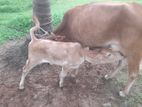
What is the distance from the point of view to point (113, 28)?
4094 millimetres

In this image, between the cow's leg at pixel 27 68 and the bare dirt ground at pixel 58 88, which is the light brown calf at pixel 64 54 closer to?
the cow's leg at pixel 27 68

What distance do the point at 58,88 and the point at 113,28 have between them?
1.01 metres

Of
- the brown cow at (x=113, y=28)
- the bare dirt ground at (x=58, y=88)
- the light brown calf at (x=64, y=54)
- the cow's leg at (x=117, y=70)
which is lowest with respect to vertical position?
the bare dirt ground at (x=58, y=88)

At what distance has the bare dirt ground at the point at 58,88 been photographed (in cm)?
426

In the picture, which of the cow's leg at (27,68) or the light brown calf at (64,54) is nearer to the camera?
the light brown calf at (64,54)

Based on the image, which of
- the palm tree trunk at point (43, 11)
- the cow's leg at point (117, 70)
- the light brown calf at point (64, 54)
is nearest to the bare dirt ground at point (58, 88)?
the cow's leg at point (117, 70)

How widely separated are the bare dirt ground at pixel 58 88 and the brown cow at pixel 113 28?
204 mm

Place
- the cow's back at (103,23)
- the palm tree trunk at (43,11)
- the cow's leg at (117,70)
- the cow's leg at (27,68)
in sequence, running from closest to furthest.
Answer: the cow's back at (103,23) < the cow's leg at (27,68) < the cow's leg at (117,70) < the palm tree trunk at (43,11)

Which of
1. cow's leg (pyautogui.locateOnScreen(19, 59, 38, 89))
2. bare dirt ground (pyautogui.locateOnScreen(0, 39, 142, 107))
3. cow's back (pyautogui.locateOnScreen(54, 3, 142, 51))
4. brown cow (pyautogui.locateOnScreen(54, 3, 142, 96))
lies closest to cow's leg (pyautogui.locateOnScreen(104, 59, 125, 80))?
bare dirt ground (pyautogui.locateOnScreen(0, 39, 142, 107))

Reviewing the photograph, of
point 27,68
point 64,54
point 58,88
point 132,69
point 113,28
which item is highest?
point 113,28

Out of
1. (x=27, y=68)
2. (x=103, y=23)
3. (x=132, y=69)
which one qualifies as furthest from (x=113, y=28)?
(x=27, y=68)

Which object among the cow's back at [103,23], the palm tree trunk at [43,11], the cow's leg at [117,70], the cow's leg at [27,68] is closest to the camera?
the cow's back at [103,23]

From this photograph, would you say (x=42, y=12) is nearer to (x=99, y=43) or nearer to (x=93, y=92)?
(x=99, y=43)

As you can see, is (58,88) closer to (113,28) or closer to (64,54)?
(64,54)
